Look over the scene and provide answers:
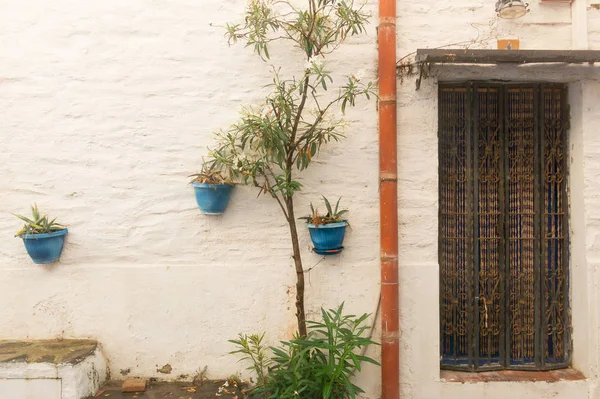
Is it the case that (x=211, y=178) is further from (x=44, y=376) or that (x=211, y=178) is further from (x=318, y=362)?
(x=44, y=376)

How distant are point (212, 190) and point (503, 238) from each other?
7.38 ft

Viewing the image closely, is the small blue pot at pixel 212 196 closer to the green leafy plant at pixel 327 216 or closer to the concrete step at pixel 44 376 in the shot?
the green leafy plant at pixel 327 216

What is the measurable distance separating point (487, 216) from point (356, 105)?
1335 millimetres

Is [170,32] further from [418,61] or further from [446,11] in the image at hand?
[446,11]

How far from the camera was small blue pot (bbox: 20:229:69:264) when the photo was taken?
3.07 meters

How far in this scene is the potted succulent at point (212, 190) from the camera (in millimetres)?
3119

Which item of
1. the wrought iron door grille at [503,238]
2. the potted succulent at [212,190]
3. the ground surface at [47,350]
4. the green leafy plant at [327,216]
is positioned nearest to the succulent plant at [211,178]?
the potted succulent at [212,190]

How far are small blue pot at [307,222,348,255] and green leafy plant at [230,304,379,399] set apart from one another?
0.42 meters

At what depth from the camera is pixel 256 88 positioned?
3277 mm

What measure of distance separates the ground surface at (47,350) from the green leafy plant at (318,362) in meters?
1.08

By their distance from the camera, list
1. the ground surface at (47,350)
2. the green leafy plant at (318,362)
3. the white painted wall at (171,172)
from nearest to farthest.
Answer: the green leafy plant at (318,362)
the ground surface at (47,350)
the white painted wall at (171,172)

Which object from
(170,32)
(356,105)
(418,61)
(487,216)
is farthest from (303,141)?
(487,216)

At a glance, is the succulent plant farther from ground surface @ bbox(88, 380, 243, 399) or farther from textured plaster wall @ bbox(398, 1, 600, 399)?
ground surface @ bbox(88, 380, 243, 399)

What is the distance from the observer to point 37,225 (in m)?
3.15
